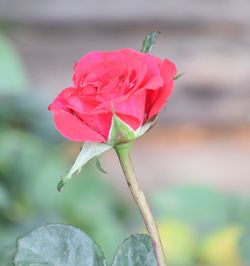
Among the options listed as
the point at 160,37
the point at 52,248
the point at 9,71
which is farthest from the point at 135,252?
the point at 160,37

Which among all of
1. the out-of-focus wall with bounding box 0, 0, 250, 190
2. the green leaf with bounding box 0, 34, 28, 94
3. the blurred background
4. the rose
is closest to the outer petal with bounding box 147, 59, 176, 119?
the rose

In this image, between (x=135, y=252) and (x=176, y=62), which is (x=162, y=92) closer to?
(x=135, y=252)

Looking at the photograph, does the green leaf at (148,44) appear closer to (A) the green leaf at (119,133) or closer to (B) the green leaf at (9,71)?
(A) the green leaf at (119,133)

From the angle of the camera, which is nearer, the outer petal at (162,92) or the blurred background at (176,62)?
the outer petal at (162,92)

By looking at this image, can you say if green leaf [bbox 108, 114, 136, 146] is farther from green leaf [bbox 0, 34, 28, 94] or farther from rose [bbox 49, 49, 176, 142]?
green leaf [bbox 0, 34, 28, 94]

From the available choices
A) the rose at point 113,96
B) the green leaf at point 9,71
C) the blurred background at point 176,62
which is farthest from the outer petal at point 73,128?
the blurred background at point 176,62

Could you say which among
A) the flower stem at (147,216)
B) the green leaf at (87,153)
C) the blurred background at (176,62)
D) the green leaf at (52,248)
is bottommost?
the blurred background at (176,62)
